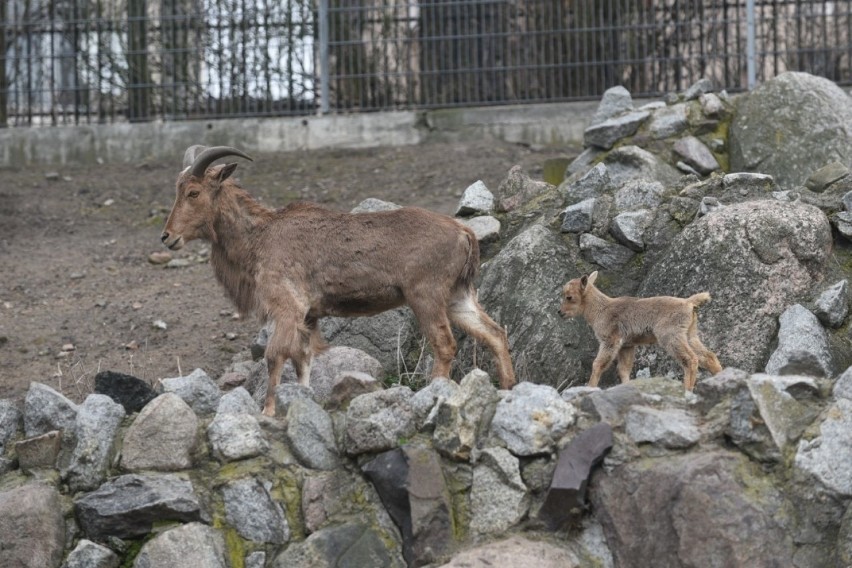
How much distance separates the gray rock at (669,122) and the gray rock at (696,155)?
172mm

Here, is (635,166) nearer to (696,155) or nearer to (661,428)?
(696,155)

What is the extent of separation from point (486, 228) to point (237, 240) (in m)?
2.19

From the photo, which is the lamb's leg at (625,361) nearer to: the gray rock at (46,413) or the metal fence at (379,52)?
the gray rock at (46,413)

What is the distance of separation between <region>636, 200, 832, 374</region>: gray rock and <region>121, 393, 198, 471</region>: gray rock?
144 inches

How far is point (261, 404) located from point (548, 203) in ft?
10.5

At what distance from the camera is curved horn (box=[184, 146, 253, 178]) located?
32.5 ft

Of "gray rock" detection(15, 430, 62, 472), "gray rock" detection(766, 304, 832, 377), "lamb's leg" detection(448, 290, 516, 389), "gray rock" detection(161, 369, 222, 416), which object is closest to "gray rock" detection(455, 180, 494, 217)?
"lamb's leg" detection(448, 290, 516, 389)

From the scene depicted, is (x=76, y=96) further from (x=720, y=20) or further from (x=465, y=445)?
(x=465, y=445)

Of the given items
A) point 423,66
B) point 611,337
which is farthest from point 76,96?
point 611,337

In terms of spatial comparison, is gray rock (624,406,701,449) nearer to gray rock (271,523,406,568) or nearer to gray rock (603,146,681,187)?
gray rock (271,523,406,568)

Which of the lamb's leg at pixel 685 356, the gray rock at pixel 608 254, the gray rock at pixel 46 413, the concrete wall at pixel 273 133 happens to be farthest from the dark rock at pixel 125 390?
the concrete wall at pixel 273 133

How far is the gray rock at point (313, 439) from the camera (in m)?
7.83

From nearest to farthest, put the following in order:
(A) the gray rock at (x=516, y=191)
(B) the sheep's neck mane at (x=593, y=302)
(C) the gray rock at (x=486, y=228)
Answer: (B) the sheep's neck mane at (x=593, y=302) → (C) the gray rock at (x=486, y=228) → (A) the gray rock at (x=516, y=191)

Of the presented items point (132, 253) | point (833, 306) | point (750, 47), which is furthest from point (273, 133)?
point (833, 306)
